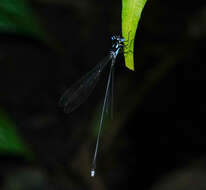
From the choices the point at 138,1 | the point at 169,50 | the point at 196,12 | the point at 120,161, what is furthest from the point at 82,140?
the point at 138,1

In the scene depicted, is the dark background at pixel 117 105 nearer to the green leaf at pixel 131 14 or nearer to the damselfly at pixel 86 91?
the damselfly at pixel 86 91

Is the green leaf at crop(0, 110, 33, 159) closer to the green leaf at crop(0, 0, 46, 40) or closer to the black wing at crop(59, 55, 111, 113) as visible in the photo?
the green leaf at crop(0, 0, 46, 40)

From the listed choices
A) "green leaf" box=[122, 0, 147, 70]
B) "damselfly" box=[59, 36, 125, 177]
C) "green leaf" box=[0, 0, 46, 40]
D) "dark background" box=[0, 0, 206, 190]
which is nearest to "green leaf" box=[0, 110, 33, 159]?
"green leaf" box=[0, 0, 46, 40]

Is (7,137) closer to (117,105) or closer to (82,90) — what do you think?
(82,90)

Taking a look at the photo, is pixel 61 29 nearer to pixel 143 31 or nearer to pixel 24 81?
pixel 24 81

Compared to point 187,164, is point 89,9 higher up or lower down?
higher up
